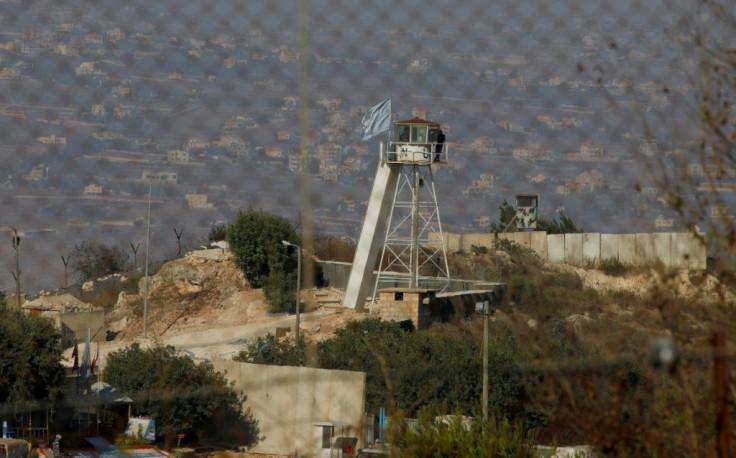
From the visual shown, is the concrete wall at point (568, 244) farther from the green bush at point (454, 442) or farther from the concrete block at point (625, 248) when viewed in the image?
the green bush at point (454, 442)

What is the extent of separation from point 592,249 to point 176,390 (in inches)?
345

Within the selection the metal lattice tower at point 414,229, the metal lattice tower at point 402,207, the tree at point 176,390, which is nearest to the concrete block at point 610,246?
the metal lattice tower at point 414,229

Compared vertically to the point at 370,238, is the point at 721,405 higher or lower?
lower

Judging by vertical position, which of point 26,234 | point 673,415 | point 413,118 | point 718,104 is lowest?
point 673,415

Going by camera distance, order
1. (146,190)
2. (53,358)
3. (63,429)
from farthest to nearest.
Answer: (53,358)
(63,429)
(146,190)

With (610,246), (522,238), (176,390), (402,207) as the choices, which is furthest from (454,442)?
(522,238)

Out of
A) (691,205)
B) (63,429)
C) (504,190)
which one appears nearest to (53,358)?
(63,429)

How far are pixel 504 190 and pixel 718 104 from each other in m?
1.39

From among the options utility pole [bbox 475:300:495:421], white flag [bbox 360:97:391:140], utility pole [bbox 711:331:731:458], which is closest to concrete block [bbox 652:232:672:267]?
utility pole [bbox 711:331:731:458]

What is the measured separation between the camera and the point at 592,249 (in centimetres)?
1440

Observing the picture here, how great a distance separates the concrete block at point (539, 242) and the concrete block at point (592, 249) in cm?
53

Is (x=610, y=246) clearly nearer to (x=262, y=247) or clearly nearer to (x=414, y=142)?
(x=414, y=142)

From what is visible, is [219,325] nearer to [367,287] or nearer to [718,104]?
[367,287]

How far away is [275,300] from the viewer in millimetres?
12148
